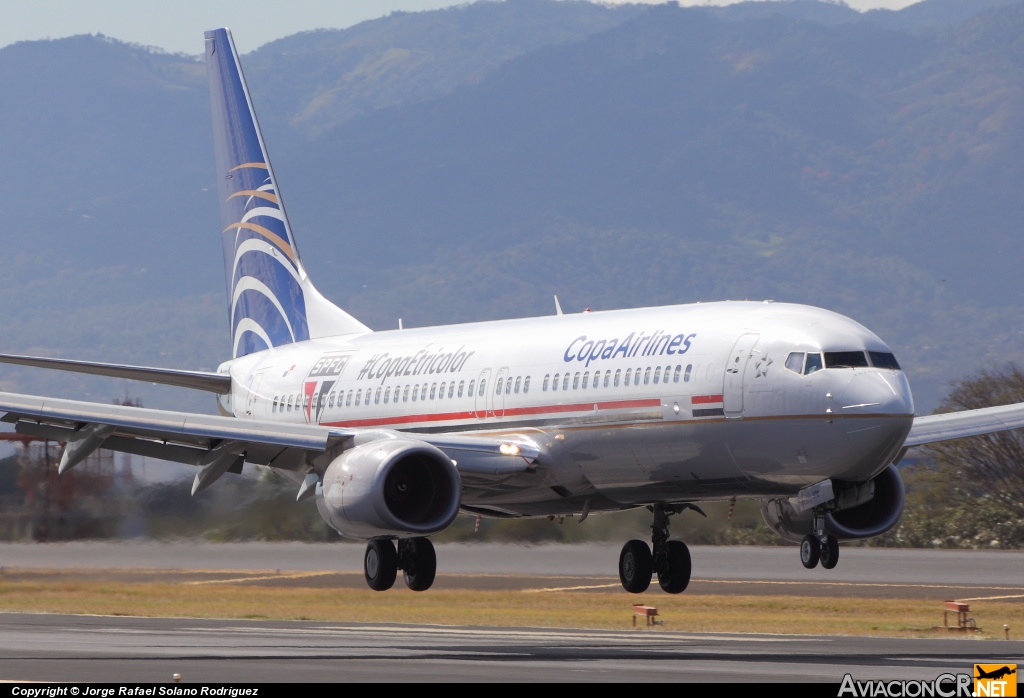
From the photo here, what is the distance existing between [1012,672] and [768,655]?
5.36 meters

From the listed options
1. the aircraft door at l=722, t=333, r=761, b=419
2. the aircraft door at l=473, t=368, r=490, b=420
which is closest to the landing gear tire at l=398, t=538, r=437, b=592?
the aircraft door at l=473, t=368, r=490, b=420

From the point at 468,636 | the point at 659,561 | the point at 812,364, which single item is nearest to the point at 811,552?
the point at 812,364

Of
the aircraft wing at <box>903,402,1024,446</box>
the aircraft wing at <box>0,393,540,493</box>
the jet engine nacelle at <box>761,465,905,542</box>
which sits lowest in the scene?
the jet engine nacelle at <box>761,465,905,542</box>

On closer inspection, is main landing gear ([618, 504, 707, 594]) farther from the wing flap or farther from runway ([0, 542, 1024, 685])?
the wing flap

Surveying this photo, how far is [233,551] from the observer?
146 ft

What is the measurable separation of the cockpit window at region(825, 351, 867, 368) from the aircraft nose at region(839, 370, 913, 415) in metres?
0.19

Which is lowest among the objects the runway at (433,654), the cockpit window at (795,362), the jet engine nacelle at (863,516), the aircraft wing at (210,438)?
the runway at (433,654)

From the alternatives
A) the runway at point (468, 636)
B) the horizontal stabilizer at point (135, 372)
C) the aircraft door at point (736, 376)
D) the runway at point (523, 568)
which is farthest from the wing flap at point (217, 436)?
the runway at point (523, 568)

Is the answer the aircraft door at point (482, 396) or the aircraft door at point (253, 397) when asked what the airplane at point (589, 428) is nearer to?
the aircraft door at point (482, 396)

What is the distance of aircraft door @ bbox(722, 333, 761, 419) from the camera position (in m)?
26.8

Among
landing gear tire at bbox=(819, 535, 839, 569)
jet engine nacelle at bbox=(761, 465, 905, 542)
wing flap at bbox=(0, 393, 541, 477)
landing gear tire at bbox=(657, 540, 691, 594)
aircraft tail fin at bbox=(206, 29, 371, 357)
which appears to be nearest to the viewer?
landing gear tire at bbox=(819, 535, 839, 569)

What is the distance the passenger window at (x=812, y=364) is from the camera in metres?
26.2

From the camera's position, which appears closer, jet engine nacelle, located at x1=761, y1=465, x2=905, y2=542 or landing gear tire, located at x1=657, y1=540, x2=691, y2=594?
jet engine nacelle, located at x1=761, y1=465, x2=905, y2=542

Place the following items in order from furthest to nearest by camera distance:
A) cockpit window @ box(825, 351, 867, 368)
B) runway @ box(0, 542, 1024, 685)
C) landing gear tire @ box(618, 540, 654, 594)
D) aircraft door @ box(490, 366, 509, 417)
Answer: landing gear tire @ box(618, 540, 654, 594)
aircraft door @ box(490, 366, 509, 417)
cockpit window @ box(825, 351, 867, 368)
runway @ box(0, 542, 1024, 685)
